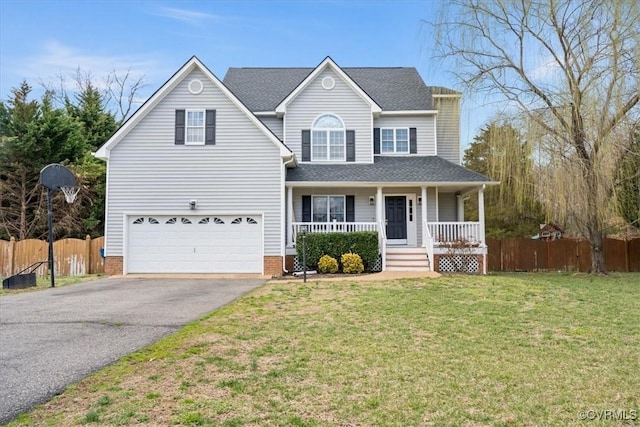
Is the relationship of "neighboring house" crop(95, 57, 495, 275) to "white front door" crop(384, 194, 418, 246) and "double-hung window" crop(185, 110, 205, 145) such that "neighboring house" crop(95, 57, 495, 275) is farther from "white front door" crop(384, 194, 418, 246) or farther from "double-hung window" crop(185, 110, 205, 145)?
"white front door" crop(384, 194, 418, 246)

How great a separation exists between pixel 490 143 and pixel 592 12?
15.8ft

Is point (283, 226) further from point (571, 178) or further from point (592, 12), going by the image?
point (592, 12)

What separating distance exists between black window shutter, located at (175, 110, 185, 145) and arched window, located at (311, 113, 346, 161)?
5.01 m

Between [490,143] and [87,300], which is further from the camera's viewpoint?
[490,143]

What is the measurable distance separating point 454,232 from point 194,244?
9.11 m

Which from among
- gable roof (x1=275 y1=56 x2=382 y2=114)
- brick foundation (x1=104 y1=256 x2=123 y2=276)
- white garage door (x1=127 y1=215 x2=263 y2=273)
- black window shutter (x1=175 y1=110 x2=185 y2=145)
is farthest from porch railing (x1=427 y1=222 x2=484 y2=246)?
brick foundation (x1=104 y1=256 x2=123 y2=276)

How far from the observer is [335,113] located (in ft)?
56.9

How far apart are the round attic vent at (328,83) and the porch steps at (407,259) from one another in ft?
22.4

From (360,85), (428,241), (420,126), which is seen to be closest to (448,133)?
(420,126)

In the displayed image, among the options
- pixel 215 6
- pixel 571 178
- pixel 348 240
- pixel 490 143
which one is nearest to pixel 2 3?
pixel 215 6

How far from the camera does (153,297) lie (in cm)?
971

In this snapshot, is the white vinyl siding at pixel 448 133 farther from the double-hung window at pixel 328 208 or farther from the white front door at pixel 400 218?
the double-hung window at pixel 328 208

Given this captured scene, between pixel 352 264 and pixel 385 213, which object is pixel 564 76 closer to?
pixel 385 213

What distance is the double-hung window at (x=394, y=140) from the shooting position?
18.2 m
